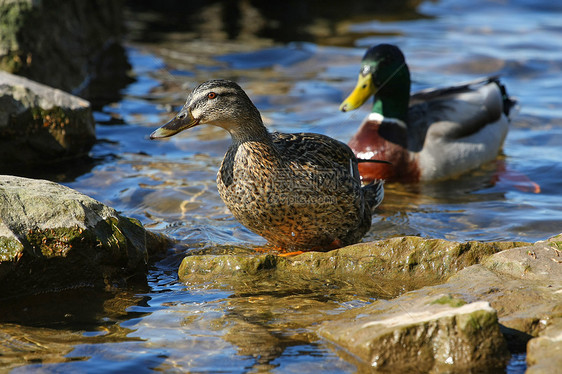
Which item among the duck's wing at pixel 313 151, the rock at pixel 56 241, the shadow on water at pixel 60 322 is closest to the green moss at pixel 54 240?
the rock at pixel 56 241

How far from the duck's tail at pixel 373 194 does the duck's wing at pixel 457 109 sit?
203cm

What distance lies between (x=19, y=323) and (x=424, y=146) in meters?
4.94

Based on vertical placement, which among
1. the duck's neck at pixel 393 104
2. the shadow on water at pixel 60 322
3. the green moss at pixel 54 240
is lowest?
the shadow on water at pixel 60 322

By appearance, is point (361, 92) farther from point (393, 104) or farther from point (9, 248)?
point (9, 248)

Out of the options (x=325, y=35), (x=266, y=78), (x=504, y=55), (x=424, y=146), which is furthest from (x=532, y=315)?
(x=325, y=35)

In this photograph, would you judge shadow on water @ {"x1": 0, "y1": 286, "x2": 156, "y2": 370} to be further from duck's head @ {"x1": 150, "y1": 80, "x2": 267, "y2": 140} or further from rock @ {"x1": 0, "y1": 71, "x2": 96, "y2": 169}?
rock @ {"x1": 0, "y1": 71, "x2": 96, "y2": 169}

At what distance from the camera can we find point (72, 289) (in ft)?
15.1

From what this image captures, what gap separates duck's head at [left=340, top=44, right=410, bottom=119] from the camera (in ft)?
24.9

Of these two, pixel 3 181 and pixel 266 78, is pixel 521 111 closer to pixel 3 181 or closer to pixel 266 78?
pixel 266 78

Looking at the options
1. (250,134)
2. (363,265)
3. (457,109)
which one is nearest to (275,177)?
(250,134)

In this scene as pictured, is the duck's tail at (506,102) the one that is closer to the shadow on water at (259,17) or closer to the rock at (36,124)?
the shadow on water at (259,17)

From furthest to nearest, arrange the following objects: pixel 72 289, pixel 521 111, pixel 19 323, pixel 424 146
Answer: pixel 521 111
pixel 424 146
pixel 72 289
pixel 19 323

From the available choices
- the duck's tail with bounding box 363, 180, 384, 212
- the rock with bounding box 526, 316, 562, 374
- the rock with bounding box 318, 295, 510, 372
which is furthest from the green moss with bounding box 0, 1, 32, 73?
the rock with bounding box 526, 316, 562, 374

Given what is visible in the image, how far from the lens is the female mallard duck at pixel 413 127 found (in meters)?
7.66
